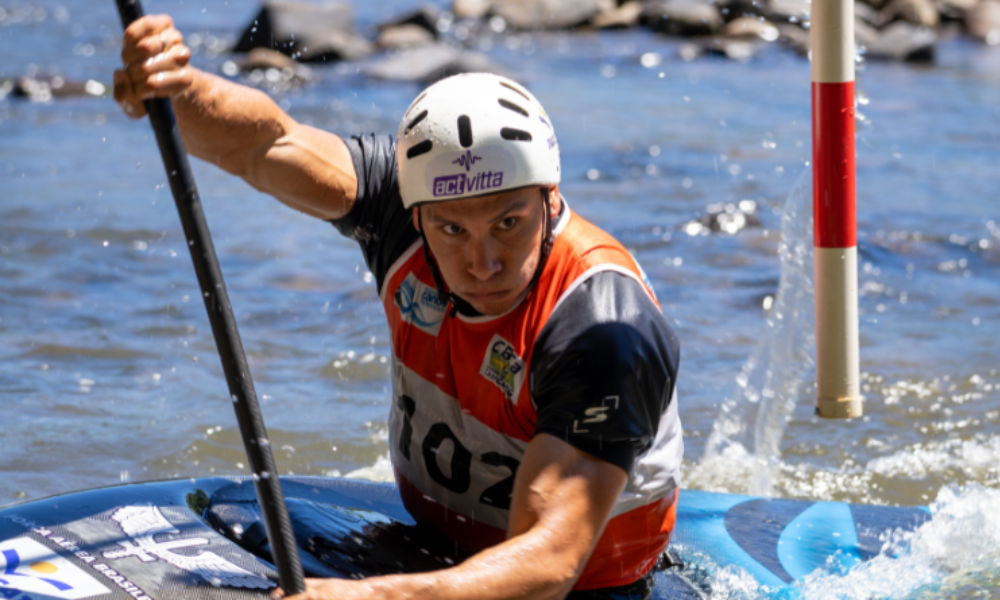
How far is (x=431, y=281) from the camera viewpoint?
2.45 meters

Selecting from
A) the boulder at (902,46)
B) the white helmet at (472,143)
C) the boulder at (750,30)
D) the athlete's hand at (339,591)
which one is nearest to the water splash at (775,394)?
the white helmet at (472,143)

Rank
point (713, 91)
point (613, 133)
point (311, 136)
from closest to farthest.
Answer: point (311, 136), point (613, 133), point (713, 91)

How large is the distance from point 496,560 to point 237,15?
20440mm

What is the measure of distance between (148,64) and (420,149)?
1.82 feet

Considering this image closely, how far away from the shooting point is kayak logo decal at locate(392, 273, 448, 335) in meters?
2.41

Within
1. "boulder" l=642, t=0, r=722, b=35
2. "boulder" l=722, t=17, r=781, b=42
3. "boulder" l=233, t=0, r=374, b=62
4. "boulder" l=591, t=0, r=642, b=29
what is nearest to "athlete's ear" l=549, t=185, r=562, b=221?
"boulder" l=233, t=0, r=374, b=62

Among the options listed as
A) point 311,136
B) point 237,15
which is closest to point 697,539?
point 311,136

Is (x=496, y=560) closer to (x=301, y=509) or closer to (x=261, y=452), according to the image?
(x=261, y=452)

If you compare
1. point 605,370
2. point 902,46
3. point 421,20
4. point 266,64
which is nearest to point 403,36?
point 421,20

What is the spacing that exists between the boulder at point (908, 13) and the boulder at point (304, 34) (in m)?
8.16

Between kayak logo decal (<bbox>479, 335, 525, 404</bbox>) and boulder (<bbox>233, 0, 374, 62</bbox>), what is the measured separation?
13909 millimetres

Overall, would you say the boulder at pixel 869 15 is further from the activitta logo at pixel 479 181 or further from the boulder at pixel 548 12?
the activitta logo at pixel 479 181

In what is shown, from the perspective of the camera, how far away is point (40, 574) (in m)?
2.15

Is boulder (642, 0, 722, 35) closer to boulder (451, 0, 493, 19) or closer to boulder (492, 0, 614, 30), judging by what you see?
boulder (492, 0, 614, 30)
